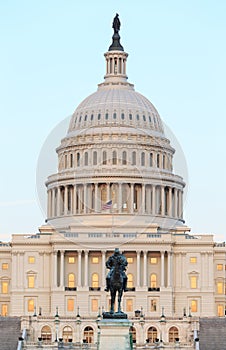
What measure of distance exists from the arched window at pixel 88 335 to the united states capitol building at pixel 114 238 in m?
7.41

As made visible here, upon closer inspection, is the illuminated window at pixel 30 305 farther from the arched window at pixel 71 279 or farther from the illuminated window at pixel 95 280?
the illuminated window at pixel 95 280

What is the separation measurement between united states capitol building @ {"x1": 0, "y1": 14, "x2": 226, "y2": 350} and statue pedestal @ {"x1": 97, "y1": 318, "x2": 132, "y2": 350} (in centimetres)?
7102

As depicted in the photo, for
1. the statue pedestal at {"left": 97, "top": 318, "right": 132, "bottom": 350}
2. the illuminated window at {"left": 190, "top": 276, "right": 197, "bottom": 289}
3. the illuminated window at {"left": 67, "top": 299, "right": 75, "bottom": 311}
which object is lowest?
the statue pedestal at {"left": 97, "top": 318, "right": 132, "bottom": 350}

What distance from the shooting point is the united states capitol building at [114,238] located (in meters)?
180

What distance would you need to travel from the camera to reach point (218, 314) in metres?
184

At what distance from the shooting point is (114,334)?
8969 cm

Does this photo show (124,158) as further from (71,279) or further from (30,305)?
(30,305)

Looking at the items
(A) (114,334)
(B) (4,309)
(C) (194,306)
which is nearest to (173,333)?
(C) (194,306)

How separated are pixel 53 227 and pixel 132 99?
22306mm

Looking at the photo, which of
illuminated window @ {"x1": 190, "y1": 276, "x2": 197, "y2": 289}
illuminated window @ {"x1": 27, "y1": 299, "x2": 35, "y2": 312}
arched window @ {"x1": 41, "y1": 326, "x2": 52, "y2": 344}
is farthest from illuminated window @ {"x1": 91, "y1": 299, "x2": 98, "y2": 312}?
arched window @ {"x1": 41, "y1": 326, "x2": 52, "y2": 344}

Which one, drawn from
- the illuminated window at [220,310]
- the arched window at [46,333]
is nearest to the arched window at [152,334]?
the arched window at [46,333]

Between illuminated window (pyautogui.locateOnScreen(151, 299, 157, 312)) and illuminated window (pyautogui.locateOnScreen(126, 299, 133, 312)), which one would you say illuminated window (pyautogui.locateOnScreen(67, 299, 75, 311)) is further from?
illuminated window (pyautogui.locateOnScreen(151, 299, 157, 312))

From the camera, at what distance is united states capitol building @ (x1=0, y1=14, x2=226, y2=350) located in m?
180

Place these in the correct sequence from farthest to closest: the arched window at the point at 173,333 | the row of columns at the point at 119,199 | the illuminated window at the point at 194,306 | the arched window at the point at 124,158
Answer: the arched window at the point at 124,158, the row of columns at the point at 119,199, the illuminated window at the point at 194,306, the arched window at the point at 173,333
